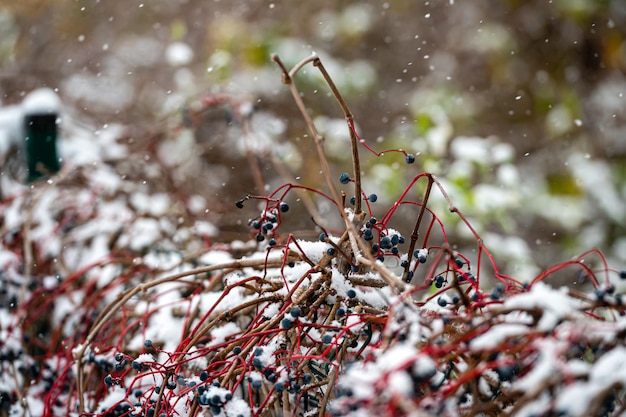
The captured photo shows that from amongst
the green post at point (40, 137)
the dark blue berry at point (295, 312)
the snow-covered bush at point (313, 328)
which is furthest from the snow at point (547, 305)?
the green post at point (40, 137)

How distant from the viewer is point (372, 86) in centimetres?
365

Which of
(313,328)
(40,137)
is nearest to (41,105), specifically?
(40,137)

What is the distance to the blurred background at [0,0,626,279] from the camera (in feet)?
10.6

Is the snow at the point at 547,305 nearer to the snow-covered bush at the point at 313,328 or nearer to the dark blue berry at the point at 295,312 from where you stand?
the snow-covered bush at the point at 313,328

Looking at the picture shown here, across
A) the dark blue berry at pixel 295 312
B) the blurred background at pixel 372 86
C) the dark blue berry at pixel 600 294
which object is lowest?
the dark blue berry at pixel 600 294

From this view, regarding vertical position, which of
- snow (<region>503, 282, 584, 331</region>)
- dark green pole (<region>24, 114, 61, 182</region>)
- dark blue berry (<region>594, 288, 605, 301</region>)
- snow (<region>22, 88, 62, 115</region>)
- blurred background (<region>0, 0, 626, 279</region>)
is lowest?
snow (<region>503, 282, 584, 331</region>)

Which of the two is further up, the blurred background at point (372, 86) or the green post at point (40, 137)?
the blurred background at point (372, 86)

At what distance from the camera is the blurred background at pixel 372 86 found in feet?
10.6

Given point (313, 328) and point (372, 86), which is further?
point (372, 86)

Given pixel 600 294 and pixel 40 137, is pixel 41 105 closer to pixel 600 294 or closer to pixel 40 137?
pixel 40 137

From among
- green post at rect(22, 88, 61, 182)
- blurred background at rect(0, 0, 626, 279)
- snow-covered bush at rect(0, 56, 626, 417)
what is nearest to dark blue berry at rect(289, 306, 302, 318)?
snow-covered bush at rect(0, 56, 626, 417)

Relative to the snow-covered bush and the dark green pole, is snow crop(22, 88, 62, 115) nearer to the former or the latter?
the dark green pole

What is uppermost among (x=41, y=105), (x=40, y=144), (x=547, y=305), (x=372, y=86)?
(x=372, y=86)

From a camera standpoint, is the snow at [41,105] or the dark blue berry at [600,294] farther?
the snow at [41,105]
